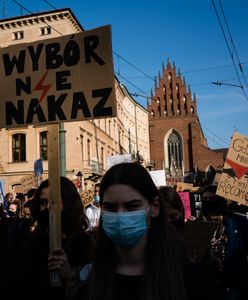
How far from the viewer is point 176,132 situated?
6269 cm

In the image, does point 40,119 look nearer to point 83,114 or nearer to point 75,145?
point 83,114

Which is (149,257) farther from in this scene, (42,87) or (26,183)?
(26,183)

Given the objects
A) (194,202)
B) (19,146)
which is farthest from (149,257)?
(19,146)

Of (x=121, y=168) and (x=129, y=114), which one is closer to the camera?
(x=121, y=168)

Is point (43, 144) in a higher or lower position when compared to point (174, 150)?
lower

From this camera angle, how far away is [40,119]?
3125 mm

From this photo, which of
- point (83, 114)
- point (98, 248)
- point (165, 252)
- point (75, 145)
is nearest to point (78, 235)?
point (83, 114)

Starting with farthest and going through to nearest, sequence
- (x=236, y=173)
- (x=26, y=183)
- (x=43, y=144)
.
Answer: (x=43, y=144), (x=26, y=183), (x=236, y=173)

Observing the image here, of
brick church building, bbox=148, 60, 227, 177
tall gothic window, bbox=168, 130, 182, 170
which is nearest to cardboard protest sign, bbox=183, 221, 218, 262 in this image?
brick church building, bbox=148, 60, 227, 177

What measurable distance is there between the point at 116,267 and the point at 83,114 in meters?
1.41

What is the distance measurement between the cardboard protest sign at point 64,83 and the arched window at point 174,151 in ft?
186

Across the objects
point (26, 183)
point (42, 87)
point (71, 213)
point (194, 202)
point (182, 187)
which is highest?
point (42, 87)

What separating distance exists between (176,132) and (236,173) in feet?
186

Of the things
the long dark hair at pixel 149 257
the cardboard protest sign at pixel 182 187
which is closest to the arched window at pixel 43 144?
the cardboard protest sign at pixel 182 187
